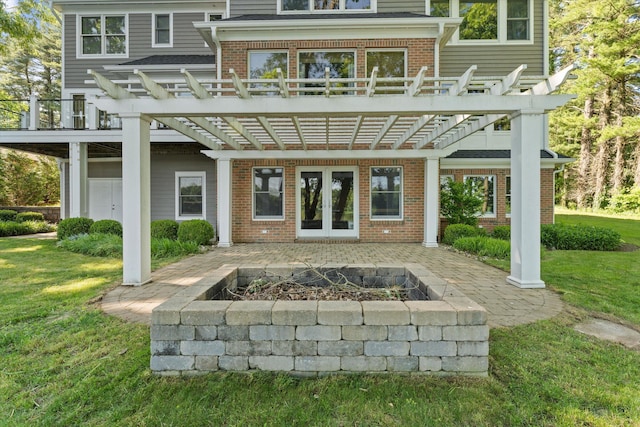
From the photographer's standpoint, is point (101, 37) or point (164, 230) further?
point (101, 37)

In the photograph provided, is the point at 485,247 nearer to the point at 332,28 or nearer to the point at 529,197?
the point at 529,197

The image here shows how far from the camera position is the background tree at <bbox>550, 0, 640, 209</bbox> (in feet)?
58.5

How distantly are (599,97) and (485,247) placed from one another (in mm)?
21684

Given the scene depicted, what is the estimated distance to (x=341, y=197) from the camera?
9758 mm

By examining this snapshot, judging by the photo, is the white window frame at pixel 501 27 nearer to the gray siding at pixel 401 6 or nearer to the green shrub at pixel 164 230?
the gray siding at pixel 401 6

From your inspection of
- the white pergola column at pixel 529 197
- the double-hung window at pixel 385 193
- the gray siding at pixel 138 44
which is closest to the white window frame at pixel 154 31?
the gray siding at pixel 138 44

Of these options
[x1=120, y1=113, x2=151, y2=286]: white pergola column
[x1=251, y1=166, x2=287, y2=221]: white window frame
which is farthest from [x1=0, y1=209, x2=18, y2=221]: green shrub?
[x1=120, y1=113, x2=151, y2=286]: white pergola column

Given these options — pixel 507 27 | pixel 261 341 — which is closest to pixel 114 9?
pixel 507 27

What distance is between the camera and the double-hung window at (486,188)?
36.1 feet

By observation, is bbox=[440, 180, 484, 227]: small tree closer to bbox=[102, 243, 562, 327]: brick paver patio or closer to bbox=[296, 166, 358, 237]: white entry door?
bbox=[102, 243, 562, 327]: brick paver patio

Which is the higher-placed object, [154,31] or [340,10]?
[154,31]

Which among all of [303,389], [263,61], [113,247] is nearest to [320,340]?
[303,389]

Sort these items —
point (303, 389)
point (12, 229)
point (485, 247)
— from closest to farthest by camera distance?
point (303, 389) → point (485, 247) → point (12, 229)

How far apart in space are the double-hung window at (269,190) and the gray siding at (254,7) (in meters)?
4.83
